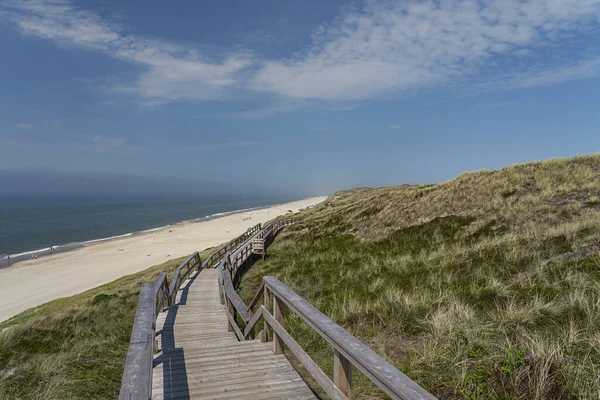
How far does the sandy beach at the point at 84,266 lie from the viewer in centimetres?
3048

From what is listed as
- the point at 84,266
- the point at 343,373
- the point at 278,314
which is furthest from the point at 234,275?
the point at 84,266

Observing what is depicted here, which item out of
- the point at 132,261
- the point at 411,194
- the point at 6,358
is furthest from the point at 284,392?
the point at 132,261

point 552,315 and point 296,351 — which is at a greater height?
point 296,351

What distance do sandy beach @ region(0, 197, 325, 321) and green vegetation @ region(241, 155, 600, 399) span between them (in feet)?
77.3

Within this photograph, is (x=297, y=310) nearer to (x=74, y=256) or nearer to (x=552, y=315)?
(x=552, y=315)

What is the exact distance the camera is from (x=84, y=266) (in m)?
42.3

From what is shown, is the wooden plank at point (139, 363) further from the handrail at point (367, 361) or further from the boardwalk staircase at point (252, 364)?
the handrail at point (367, 361)

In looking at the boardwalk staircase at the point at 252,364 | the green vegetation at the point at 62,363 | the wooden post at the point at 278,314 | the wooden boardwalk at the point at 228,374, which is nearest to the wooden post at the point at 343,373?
the boardwalk staircase at the point at 252,364

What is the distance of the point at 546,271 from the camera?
25.2 ft

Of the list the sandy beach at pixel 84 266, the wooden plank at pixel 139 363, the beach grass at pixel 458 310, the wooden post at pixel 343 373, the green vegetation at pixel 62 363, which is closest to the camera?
the wooden plank at pixel 139 363

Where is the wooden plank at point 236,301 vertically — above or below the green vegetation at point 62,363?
above

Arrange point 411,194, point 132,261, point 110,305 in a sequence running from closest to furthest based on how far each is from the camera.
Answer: point 110,305 → point 411,194 → point 132,261

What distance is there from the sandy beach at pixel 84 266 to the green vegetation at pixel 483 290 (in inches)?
927

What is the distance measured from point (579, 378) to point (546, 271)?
15.8ft
